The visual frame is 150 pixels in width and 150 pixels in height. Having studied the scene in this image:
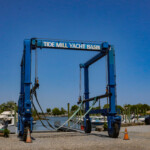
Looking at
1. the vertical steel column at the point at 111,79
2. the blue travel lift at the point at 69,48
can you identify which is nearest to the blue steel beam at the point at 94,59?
the blue travel lift at the point at 69,48

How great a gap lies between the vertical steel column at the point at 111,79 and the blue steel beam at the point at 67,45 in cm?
81

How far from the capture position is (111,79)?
17.2 meters

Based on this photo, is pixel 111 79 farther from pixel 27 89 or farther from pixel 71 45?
pixel 27 89

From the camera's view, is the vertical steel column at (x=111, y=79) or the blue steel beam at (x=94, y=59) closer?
the vertical steel column at (x=111, y=79)

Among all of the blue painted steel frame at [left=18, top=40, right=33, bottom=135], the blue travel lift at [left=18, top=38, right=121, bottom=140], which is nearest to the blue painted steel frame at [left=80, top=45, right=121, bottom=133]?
the blue travel lift at [left=18, top=38, right=121, bottom=140]

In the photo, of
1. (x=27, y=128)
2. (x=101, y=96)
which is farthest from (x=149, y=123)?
(x=27, y=128)

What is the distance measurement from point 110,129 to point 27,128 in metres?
5.69

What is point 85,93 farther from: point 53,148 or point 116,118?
point 53,148

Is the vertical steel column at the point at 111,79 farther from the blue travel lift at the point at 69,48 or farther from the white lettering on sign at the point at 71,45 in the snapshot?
the white lettering on sign at the point at 71,45

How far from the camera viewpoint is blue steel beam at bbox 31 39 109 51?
55.1 feet

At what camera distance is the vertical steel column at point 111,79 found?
1682cm

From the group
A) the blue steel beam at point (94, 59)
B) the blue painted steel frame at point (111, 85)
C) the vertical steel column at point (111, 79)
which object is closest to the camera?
the blue painted steel frame at point (111, 85)

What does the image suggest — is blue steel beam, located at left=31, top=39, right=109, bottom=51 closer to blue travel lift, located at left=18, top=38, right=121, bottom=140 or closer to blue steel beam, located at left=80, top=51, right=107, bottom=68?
blue travel lift, located at left=18, top=38, right=121, bottom=140

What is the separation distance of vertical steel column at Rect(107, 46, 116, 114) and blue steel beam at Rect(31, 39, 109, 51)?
81 cm
